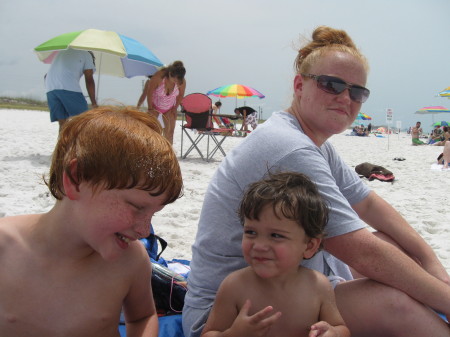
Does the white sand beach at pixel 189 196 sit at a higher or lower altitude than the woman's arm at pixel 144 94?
lower

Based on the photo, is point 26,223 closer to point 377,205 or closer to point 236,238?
point 236,238

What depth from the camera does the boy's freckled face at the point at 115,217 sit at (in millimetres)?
1229

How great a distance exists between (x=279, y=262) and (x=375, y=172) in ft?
20.8

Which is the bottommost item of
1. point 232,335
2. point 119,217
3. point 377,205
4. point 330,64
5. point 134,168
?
point 232,335

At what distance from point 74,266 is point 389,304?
1140 mm

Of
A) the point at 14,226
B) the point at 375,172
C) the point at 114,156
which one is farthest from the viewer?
the point at 375,172

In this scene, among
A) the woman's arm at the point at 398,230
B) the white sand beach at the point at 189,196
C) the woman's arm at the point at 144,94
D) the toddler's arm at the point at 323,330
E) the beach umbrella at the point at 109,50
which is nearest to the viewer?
the toddler's arm at the point at 323,330

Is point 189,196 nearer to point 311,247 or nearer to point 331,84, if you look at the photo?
point 331,84

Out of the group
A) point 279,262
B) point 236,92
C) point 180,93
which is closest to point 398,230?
point 279,262

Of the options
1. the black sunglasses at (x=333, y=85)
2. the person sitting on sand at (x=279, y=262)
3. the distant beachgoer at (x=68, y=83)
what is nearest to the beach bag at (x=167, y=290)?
the person sitting on sand at (x=279, y=262)

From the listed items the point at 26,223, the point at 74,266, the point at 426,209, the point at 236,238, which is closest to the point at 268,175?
the point at 236,238

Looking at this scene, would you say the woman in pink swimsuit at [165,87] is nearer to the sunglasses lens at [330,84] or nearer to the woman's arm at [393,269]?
the sunglasses lens at [330,84]

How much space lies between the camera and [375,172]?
24.3 ft

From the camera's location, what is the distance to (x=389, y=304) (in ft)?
5.26
